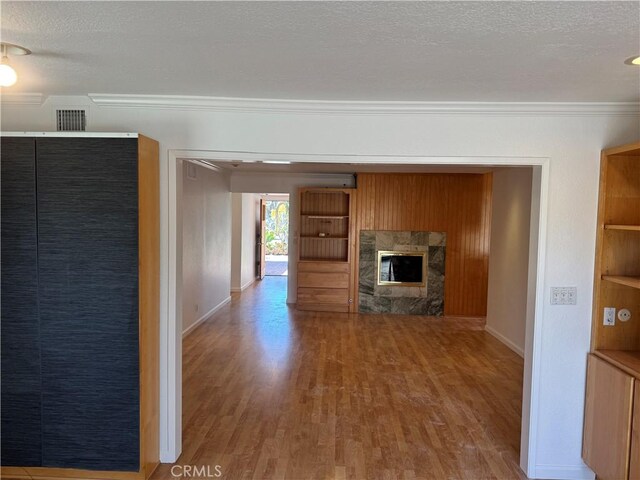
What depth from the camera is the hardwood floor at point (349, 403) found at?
9.68 feet

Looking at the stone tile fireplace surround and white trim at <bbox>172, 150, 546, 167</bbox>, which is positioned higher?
white trim at <bbox>172, 150, 546, 167</bbox>

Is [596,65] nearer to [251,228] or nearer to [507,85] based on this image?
[507,85]

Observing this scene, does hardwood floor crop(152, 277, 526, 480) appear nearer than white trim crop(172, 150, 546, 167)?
No

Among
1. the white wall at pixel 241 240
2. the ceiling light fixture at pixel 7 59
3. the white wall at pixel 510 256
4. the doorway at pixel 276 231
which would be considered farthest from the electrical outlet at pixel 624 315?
the doorway at pixel 276 231

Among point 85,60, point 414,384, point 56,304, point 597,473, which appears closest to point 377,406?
point 414,384

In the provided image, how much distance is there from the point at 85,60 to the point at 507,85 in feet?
6.87

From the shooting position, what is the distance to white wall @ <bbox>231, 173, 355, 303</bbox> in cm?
788

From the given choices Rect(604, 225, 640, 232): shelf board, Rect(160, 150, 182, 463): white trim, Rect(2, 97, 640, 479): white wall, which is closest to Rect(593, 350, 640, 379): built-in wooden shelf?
Rect(2, 97, 640, 479): white wall

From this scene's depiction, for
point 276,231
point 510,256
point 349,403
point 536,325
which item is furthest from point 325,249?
point 276,231

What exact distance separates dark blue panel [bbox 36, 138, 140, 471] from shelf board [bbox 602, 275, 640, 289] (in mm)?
2753

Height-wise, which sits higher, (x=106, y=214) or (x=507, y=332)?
(x=106, y=214)

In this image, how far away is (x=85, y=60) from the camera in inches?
81.4

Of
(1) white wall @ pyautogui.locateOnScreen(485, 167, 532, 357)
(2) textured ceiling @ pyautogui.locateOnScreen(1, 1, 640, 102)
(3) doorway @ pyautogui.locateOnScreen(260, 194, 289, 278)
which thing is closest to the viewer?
(2) textured ceiling @ pyautogui.locateOnScreen(1, 1, 640, 102)

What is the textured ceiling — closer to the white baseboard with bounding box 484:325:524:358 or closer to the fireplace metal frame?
the white baseboard with bounding box 484:325:524:358
